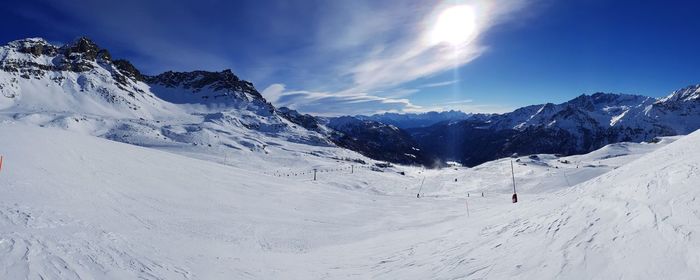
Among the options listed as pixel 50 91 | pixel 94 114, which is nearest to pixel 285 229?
pixel 94 114

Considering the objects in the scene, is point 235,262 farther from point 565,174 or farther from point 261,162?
point 261,162

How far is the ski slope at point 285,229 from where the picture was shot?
756 cm

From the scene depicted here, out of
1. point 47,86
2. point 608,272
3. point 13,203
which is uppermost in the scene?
point 47,86

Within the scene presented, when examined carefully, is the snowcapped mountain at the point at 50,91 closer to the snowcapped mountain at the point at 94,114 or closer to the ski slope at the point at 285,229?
the snowcapped mountain at the point at 94,114

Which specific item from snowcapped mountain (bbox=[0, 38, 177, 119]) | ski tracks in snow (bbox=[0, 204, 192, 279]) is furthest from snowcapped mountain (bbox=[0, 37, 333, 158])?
ski tracks in snow (bbox=[0, 204, 192, 279])

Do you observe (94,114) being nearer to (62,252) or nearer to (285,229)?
(285,229)

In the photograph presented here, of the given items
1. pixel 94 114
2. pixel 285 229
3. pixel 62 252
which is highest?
pixel 94 114

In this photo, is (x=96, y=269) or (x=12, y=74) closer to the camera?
(x=96, y=269)

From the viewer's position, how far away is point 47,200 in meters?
11.8

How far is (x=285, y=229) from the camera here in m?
17.6

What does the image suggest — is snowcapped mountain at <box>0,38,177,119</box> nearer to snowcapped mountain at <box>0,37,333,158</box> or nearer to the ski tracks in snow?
snowcapped mountain at <box>0,37,333,158</box>

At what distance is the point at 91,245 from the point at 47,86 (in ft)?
702

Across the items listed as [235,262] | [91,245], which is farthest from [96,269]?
[235,262]

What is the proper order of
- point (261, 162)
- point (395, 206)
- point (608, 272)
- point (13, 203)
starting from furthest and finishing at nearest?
point (261, 162) → point (395, 206) → point (13, 203) → point (608, 272)
